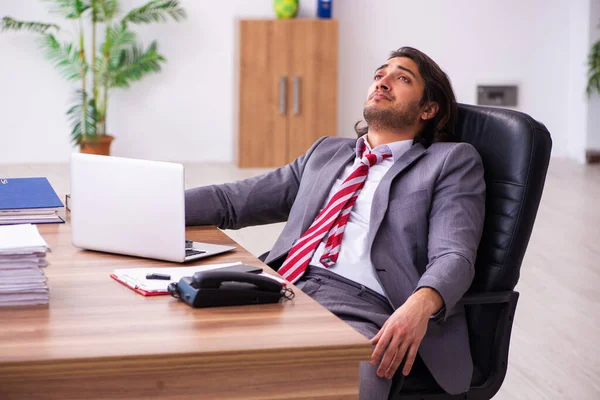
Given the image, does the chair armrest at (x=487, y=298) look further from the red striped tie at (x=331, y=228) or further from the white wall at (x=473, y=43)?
the white wall at (x=473, y=43)

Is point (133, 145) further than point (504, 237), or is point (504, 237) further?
point (133, 145)

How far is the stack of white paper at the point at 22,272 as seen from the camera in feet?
5.48

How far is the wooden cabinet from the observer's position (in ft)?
27.0

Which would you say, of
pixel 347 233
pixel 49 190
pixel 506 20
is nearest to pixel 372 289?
pixel 347 233

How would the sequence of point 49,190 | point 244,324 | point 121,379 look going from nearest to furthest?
point 121,379
point 244,324
point 49,190

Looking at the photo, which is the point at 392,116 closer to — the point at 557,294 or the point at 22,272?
the point at 22,272

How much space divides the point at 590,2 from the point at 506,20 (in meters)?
0.80

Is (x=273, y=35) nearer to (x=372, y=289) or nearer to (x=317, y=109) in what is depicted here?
(x=317, y=109)

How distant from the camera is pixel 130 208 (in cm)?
206

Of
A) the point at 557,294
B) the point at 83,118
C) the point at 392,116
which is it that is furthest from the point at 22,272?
the point at 83,118

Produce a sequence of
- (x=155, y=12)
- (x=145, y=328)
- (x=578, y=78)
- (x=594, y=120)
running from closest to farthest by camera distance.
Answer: (x=145, y=328) → (x=155, y=12) → (x=594, y=120) → (x=578, y=78)

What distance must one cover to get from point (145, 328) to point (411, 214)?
95 centimetres

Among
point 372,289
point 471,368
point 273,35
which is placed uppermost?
point 273,35

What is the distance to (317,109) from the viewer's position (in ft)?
27.5
